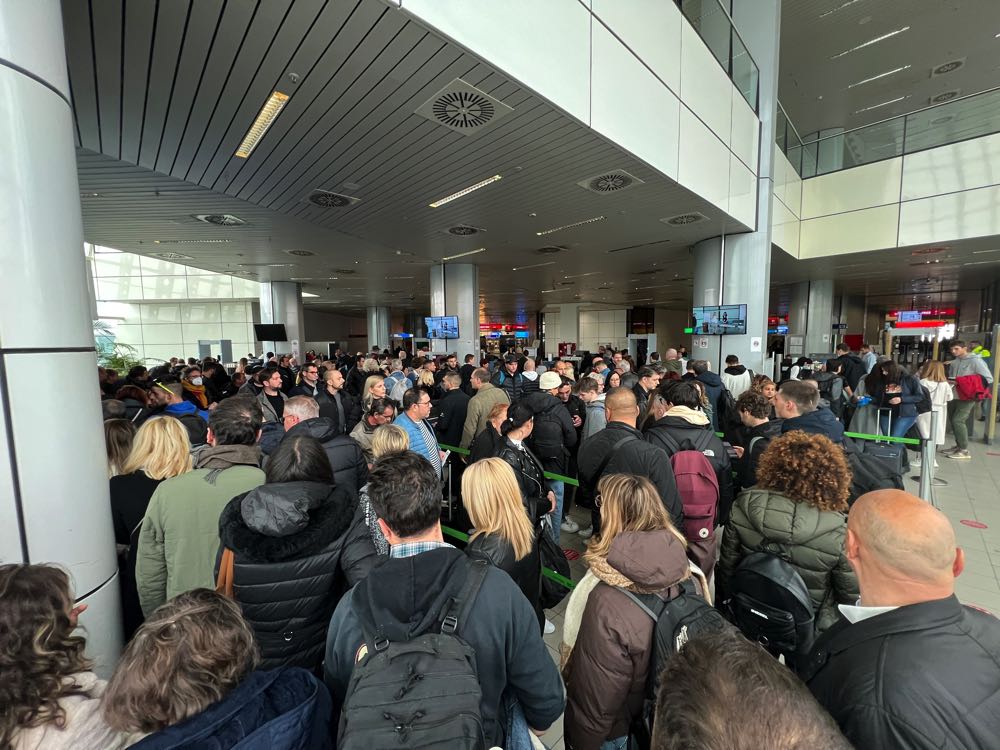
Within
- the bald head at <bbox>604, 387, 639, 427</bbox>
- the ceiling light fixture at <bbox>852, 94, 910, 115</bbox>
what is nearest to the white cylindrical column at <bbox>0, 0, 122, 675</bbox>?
the bald head at <bbox>604, 387, 639, 427</bbox>

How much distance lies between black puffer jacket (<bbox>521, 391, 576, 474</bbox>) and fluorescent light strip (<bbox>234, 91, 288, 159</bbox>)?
462cm

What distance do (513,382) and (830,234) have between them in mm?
12315

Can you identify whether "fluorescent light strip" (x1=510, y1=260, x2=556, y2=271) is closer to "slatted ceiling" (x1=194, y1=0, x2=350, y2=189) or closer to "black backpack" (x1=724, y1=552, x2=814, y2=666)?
"slatted ceiling" (x1=194, y1=0, x2=350, y2=189)

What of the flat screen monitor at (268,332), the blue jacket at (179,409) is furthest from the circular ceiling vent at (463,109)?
the flat screen monitor at (268,332)

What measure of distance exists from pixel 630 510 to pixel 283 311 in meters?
20.6

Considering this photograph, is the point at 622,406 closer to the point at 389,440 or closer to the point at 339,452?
the point at 389,440

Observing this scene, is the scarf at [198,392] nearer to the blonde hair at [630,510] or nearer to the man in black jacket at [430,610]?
the man in black jacket at [430,610]

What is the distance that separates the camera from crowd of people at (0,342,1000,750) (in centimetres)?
110

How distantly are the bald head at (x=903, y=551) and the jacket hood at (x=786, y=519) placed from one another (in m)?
0.90

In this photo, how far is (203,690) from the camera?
115 cm

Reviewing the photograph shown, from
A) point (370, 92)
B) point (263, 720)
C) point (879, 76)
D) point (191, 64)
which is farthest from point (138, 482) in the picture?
point (879, 76)

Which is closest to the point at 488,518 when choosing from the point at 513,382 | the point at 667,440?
the point at 667,440

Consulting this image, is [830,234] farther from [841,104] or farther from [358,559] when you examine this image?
[358,559]

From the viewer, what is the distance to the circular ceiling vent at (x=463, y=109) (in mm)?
5125
